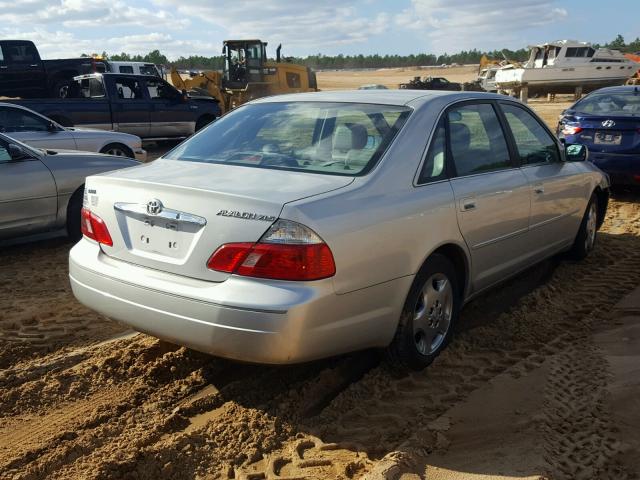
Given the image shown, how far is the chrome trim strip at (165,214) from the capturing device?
10.5ft

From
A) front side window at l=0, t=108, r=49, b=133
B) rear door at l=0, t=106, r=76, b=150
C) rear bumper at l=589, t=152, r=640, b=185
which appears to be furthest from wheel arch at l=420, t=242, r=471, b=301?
front side window at l=0, t=108, r=49, b=133

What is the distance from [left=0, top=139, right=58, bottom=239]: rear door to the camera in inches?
246

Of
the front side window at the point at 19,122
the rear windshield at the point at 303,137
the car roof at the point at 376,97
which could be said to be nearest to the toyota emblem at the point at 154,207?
the rear windshield at the point at 303,137

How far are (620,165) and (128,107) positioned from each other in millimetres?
10438

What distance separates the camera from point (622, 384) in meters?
3.74

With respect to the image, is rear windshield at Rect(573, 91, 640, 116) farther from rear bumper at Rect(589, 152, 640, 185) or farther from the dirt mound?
the dirt mound

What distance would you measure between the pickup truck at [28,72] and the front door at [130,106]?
4.40m

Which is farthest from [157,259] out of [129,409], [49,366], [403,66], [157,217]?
[403,66]

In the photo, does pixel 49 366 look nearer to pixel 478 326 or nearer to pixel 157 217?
pixel 157 217

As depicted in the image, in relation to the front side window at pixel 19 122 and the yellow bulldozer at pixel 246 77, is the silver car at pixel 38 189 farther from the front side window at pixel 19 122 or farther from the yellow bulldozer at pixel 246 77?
the yellow bulldozer at pixel 246 77

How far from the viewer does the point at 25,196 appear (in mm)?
6383

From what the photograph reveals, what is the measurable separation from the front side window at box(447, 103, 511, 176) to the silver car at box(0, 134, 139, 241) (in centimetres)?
419

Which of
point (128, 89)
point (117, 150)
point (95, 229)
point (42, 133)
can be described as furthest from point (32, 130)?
point (95, 229)

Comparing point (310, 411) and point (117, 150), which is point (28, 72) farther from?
point (310, 411)
